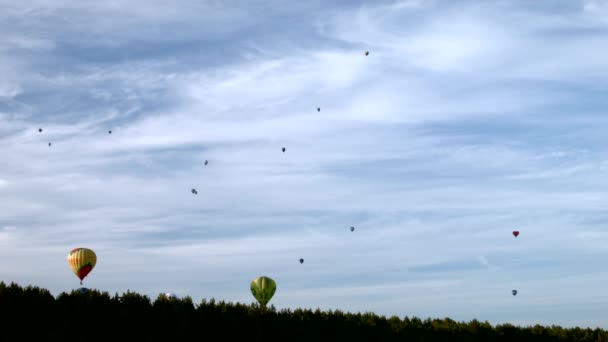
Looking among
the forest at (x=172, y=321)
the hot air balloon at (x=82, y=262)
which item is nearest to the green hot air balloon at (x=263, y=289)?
the hot air balloon at (x=82, y=262)

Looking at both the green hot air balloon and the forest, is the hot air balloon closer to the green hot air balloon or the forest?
the green hot air balloon

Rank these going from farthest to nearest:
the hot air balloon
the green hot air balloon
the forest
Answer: the hot air balloon → the green hot air balloon → the forest

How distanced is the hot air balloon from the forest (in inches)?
846

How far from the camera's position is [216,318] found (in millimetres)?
26562

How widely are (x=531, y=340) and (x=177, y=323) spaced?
57.8 ft

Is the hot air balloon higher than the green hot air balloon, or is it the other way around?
the hot air balloon

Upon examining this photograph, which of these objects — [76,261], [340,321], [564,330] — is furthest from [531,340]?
[76,261]

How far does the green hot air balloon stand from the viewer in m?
45.1

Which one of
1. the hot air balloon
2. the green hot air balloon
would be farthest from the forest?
the hot air balloon

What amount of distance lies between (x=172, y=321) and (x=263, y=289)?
19.6 metres

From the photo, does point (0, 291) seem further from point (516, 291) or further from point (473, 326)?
point (516, 291)

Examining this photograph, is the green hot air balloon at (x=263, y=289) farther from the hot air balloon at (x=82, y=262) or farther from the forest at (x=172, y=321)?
the forest at (x=172, y=321)

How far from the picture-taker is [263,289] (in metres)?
45.2

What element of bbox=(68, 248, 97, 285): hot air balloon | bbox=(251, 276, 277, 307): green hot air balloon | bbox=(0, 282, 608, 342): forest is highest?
bbox=(68, 248, 97, 285): hot air balloon
